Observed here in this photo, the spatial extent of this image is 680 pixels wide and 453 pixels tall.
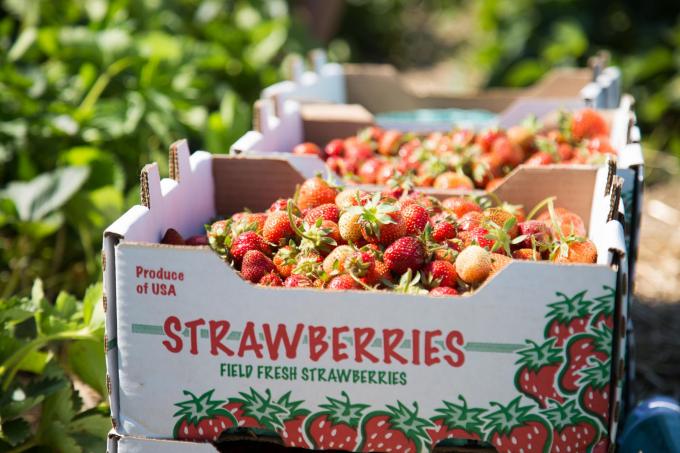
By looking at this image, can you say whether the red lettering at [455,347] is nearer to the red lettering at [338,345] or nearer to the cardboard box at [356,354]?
the cardboard box at [356,354]

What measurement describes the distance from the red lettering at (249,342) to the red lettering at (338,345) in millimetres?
132

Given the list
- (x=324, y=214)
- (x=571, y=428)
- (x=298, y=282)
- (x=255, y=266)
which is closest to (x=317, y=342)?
(x=298, y=282)

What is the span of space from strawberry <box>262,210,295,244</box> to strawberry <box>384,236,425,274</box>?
242 mm

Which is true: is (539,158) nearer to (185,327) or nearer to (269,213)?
→ (269,213)

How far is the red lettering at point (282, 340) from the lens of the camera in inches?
57.7

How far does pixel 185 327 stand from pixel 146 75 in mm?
1963

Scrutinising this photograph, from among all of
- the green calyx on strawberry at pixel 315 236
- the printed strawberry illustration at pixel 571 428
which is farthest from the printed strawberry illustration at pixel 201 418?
A: the printed strawberry illustration at pixel 571 428

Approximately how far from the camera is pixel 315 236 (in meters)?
1.68

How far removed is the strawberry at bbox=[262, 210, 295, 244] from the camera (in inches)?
68.9

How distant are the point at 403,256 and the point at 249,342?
0.34 meters

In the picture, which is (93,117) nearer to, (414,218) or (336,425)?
(414,218)

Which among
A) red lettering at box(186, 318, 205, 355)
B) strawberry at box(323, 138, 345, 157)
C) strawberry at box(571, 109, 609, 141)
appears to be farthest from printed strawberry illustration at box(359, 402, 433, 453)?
strawberry at box(571, 109, 609, 141)

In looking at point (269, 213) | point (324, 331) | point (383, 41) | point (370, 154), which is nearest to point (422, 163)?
point (370, 154)

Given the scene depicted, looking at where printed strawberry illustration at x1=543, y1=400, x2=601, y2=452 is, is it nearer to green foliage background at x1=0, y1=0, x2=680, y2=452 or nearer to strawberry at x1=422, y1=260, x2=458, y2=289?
strawberry at x1=422, y1=260, x2=458, y2=289
